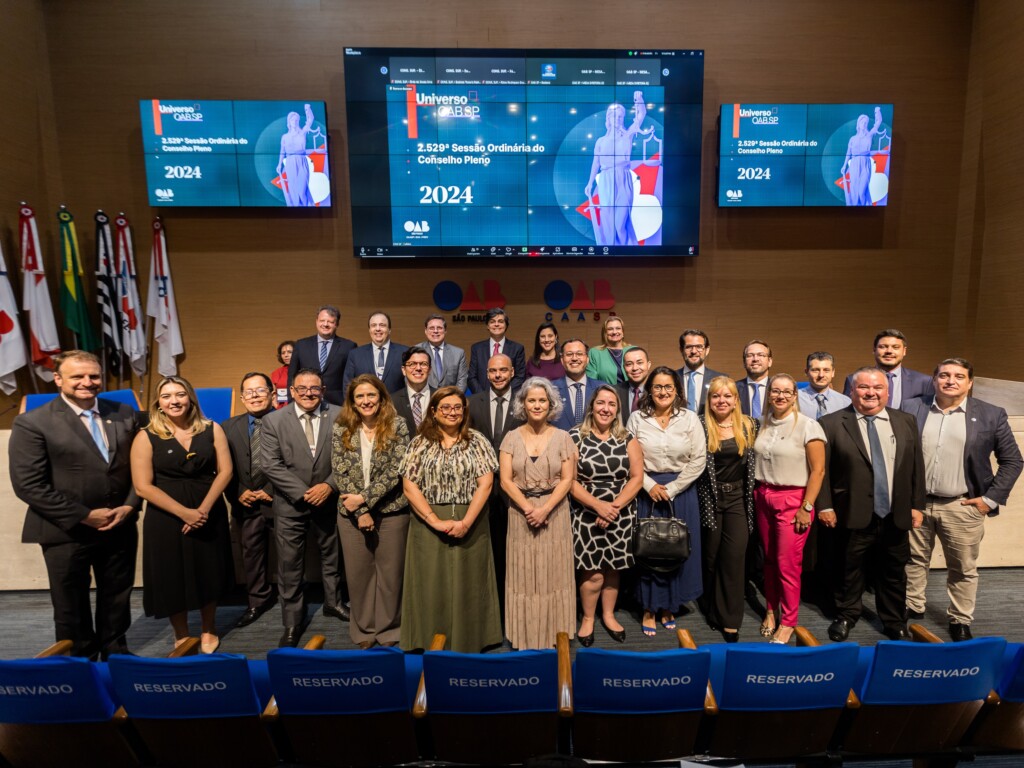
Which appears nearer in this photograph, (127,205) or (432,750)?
(432,750)

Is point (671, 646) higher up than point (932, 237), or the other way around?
point (932, 237)

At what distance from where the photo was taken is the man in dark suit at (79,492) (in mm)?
2693

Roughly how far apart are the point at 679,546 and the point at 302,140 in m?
5.47

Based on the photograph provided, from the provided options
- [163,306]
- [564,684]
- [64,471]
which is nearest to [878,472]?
[564,684]

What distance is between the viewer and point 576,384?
155 inches

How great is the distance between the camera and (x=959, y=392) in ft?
10.3

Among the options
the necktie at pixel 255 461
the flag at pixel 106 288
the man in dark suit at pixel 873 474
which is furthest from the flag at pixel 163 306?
the man in dark suit at pixel 873 474

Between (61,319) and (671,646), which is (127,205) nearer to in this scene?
(61,319)

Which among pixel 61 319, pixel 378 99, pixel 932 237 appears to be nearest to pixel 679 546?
pixel 378 99

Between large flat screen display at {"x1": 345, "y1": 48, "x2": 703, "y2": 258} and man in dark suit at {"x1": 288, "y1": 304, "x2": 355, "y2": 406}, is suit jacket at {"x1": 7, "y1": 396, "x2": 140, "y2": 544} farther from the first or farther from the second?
large flat screen display at {"x1": 345, "y1": 48, "x2": 703, "y2": 258}

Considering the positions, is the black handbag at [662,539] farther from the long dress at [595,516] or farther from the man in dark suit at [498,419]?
the man in dark suit at [498,419]

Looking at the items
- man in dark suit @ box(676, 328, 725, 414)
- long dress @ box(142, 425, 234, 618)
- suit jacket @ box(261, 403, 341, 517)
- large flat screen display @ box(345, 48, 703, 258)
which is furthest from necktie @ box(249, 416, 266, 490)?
large flat screen display @ box(345, 48, 703, 258)

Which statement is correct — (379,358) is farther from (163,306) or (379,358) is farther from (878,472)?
(878,472)

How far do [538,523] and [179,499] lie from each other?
1.89 meters
